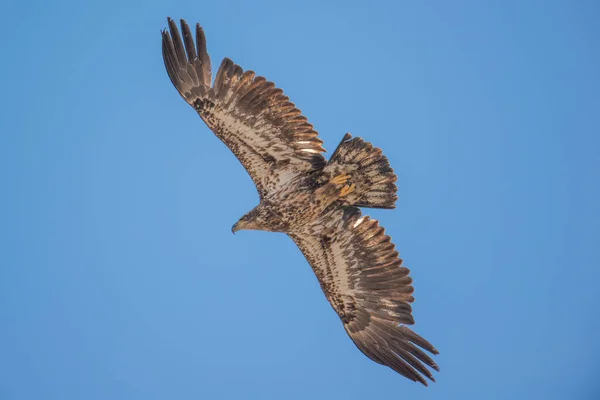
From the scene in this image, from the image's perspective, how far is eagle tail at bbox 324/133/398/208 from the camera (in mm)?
11367

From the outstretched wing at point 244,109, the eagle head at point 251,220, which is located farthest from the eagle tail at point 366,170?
the eagle head at point 251,220

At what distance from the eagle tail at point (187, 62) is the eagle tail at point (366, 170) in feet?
6.70

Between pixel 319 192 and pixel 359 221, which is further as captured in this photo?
pixel 359 221

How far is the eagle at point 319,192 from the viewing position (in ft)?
37.1

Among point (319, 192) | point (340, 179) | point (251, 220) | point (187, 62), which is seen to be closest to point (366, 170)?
point (340, 179)

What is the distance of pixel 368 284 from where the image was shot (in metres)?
12.4

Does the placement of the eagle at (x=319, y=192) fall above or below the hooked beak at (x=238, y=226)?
above

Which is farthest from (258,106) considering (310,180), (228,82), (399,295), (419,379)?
(419,379)

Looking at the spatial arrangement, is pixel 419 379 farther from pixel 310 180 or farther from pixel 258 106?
pixel 258 106

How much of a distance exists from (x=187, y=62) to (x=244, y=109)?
1002 millimetres

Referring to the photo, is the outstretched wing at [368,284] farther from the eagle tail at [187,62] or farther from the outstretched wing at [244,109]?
the eagle tail at [187,62]

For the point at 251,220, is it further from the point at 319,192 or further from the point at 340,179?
the point at 340,179

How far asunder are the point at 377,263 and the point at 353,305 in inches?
32.4

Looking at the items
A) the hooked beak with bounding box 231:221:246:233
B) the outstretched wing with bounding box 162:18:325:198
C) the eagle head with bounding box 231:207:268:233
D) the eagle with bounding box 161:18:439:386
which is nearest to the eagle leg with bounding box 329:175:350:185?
the eagle with bounding box 161:18:439:386
